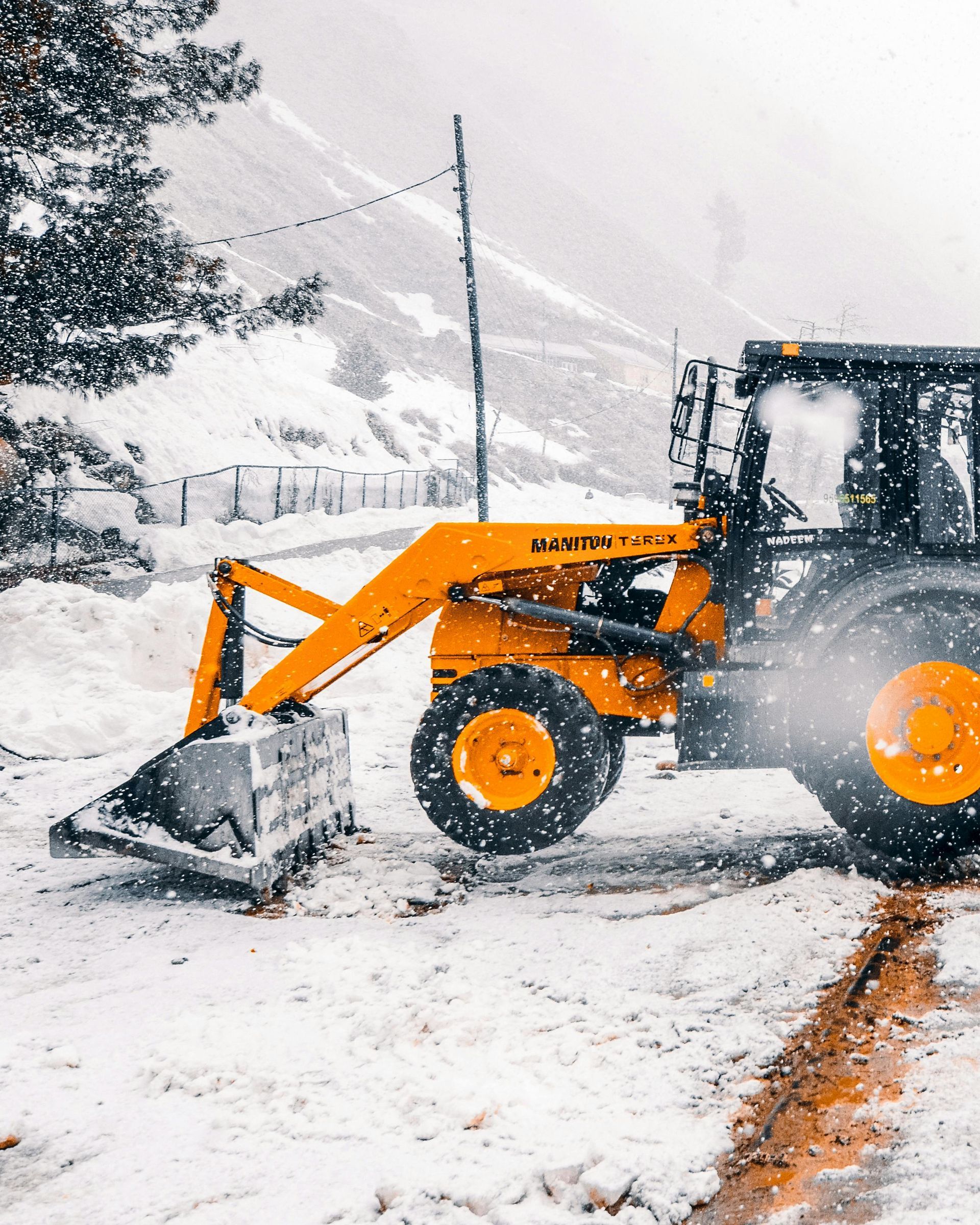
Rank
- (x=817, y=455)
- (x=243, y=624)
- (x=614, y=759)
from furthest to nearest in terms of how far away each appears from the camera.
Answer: (x=614, y=759) → (x=243, y=624) → (x=817, y=455)

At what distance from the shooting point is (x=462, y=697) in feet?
15.5

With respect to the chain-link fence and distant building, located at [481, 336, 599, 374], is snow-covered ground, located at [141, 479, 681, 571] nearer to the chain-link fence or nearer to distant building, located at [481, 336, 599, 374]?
the chain-link fence

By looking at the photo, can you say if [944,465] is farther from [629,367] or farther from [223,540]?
[629,367]

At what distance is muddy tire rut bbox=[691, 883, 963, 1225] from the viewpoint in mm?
2248

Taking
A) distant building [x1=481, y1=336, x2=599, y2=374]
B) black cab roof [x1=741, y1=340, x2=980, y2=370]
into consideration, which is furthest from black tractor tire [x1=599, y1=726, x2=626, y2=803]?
distant building [x1=481, y1=336, x2=599, y2=374]

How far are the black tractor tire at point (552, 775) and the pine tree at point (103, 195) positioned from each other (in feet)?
29.5

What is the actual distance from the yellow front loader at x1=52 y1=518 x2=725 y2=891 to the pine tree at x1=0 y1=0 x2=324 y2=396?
7697mm

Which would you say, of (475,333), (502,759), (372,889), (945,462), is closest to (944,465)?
(945,462)

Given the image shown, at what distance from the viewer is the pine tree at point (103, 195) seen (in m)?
10.7

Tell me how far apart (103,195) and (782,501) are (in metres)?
10.9

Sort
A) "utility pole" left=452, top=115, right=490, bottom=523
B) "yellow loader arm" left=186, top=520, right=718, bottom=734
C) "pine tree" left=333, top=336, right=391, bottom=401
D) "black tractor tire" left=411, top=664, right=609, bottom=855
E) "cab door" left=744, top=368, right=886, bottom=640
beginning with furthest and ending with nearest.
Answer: "pine tree" left=333, top=336, right=391, bottom=401, "utility pole" left=452, top=115, right=490, bottom=523, "yellow loader arm" left=186, top=520, right=718, bottom=734, "cab door" left=744, top=368, right=886, bottom=640, "black tractor tire" left=411, top=664, right=609, bottom=855

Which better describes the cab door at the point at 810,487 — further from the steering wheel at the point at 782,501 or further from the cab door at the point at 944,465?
the cab door at the point at 944,465

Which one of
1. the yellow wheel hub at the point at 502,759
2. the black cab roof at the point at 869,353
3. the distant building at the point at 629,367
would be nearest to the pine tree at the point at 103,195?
the yellow wheel hub at the point at 502,759

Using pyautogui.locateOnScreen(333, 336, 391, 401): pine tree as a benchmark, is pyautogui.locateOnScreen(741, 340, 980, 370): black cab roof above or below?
below
